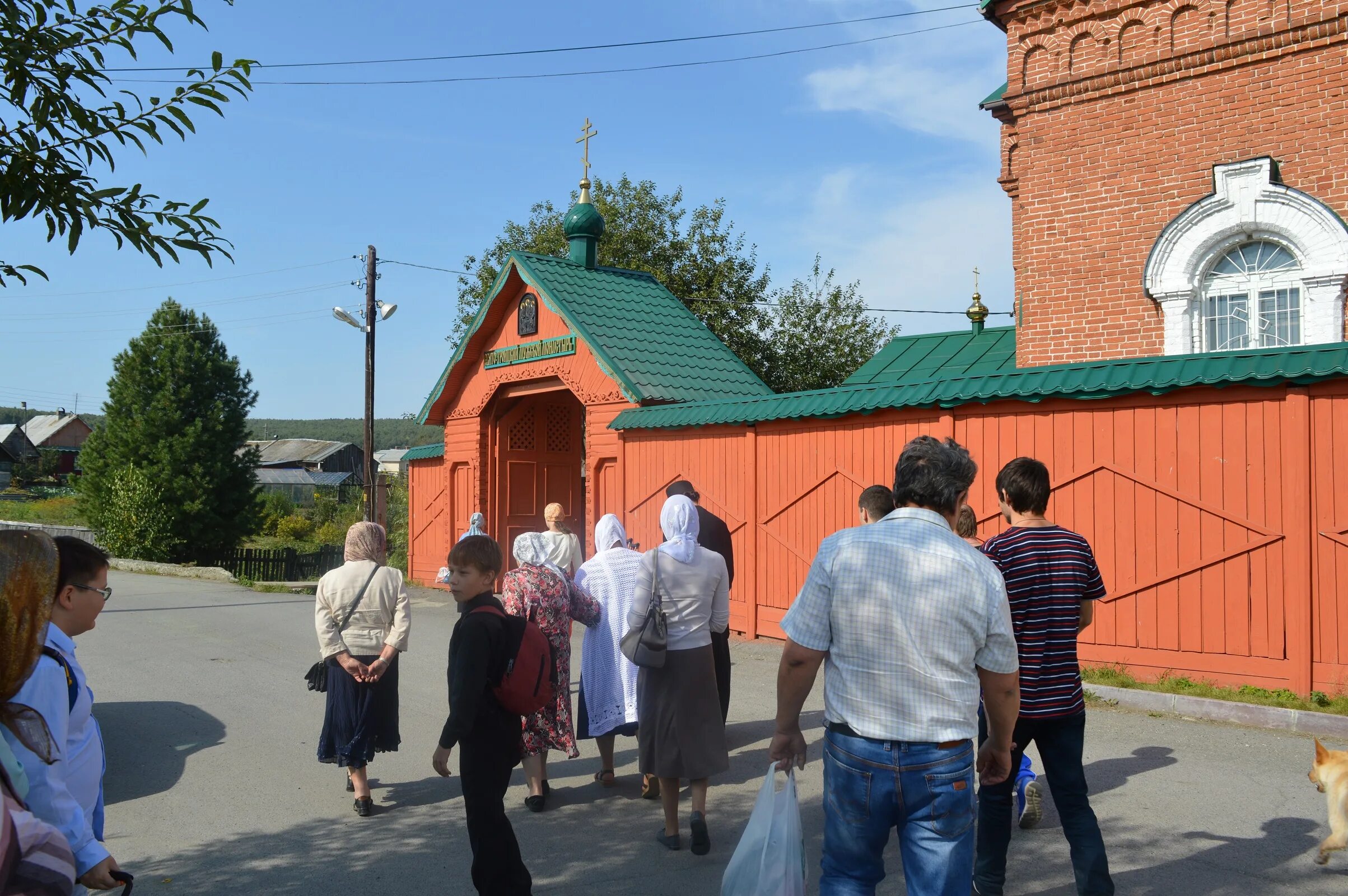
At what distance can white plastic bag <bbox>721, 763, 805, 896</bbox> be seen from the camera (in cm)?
367

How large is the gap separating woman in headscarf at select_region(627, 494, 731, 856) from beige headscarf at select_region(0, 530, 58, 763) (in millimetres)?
3360

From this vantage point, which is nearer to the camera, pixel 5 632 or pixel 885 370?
pixel 5 632

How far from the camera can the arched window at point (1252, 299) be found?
1103 centimetres

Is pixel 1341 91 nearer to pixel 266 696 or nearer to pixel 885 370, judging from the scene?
pixel 885 370

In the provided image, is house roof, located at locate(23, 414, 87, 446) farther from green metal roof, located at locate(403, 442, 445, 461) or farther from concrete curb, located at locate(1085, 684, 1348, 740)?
concrete curb, located at locate(1085, 684, 1348, 740)

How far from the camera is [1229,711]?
7.75m

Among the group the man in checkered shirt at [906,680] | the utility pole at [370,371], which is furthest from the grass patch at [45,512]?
the man in checkered shirt at [906,680]

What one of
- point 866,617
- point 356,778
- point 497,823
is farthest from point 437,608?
point 866,617

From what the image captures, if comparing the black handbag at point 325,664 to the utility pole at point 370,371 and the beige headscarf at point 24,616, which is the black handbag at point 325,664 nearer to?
the beige headscarf at point 24,616

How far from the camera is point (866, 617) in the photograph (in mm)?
3203

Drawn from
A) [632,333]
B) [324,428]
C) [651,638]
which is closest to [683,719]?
[651,638]

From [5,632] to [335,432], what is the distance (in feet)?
527

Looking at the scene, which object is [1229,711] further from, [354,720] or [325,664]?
[325,664]

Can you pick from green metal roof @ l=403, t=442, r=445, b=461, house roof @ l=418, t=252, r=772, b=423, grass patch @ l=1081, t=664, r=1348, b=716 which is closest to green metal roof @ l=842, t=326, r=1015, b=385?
house roof @ l=418, t=252, r=772, b=423
